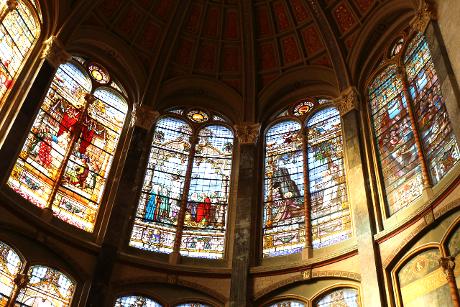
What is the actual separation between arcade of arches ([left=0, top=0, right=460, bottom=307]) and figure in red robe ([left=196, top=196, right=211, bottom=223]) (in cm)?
6

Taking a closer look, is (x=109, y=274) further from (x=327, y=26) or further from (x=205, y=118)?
(x=327, y=26)

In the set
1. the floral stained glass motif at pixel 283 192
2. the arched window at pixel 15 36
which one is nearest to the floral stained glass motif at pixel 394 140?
the floral stained glass motif at pixel 283 192

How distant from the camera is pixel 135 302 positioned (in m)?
14.5

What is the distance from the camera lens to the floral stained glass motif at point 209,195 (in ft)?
53.5

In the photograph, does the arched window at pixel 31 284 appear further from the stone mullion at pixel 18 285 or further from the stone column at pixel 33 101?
the stone column at pixel 33 101

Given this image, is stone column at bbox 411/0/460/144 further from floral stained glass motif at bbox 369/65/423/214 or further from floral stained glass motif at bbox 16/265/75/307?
floral stained glass motif at bbox 16/265/75/307

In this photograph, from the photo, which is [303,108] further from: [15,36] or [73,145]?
[15,36]

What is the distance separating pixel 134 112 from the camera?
715 inches

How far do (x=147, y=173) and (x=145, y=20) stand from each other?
546 cm

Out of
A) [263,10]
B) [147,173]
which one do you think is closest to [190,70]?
[263,10]

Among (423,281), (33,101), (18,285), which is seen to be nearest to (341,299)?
(423,281)

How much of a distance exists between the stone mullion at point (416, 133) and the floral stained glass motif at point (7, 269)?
939 centimetres

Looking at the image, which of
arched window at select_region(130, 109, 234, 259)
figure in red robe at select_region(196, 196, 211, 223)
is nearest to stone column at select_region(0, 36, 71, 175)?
arched window at select_region(130, 109, 234, 259)

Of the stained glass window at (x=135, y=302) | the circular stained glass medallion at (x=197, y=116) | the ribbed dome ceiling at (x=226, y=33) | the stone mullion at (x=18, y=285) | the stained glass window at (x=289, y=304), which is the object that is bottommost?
the stone mullion at (x=18, y=285)
